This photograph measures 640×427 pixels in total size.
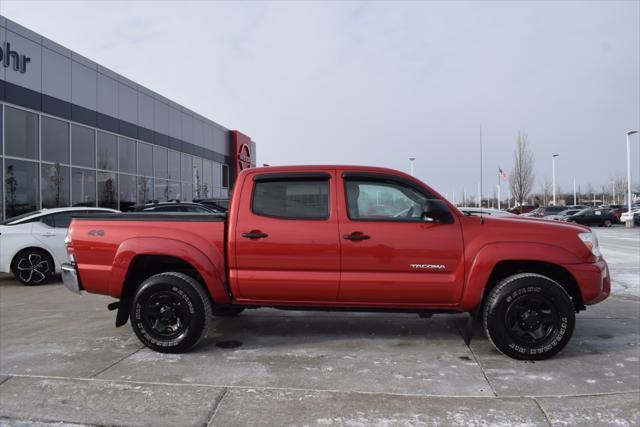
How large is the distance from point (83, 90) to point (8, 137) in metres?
4.12

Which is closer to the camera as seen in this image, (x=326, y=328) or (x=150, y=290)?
(x=150, y=290)

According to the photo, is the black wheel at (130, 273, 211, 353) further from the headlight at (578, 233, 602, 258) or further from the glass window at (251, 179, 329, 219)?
the headlight at (578, 233, 602, 258)

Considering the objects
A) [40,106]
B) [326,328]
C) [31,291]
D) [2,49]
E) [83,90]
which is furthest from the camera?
[83,90]

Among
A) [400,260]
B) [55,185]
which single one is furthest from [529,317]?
[55,185]

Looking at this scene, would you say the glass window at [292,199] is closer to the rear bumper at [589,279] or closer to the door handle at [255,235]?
the door handle at [255,235]

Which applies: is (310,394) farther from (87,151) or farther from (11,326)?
(87,151)

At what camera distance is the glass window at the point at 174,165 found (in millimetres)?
24281

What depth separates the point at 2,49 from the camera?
44.5 ft

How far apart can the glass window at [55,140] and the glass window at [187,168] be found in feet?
30.5

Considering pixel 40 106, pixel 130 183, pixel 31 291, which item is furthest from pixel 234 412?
pixel 130 183

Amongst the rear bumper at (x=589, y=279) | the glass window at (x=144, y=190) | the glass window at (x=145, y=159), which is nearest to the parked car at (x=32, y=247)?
the rear bumper at (x=589, y=279)

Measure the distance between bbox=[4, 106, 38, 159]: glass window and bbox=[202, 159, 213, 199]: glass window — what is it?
13553 mm

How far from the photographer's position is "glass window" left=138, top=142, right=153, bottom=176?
21266 millimetres

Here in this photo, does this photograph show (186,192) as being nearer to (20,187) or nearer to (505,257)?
(20,187)
